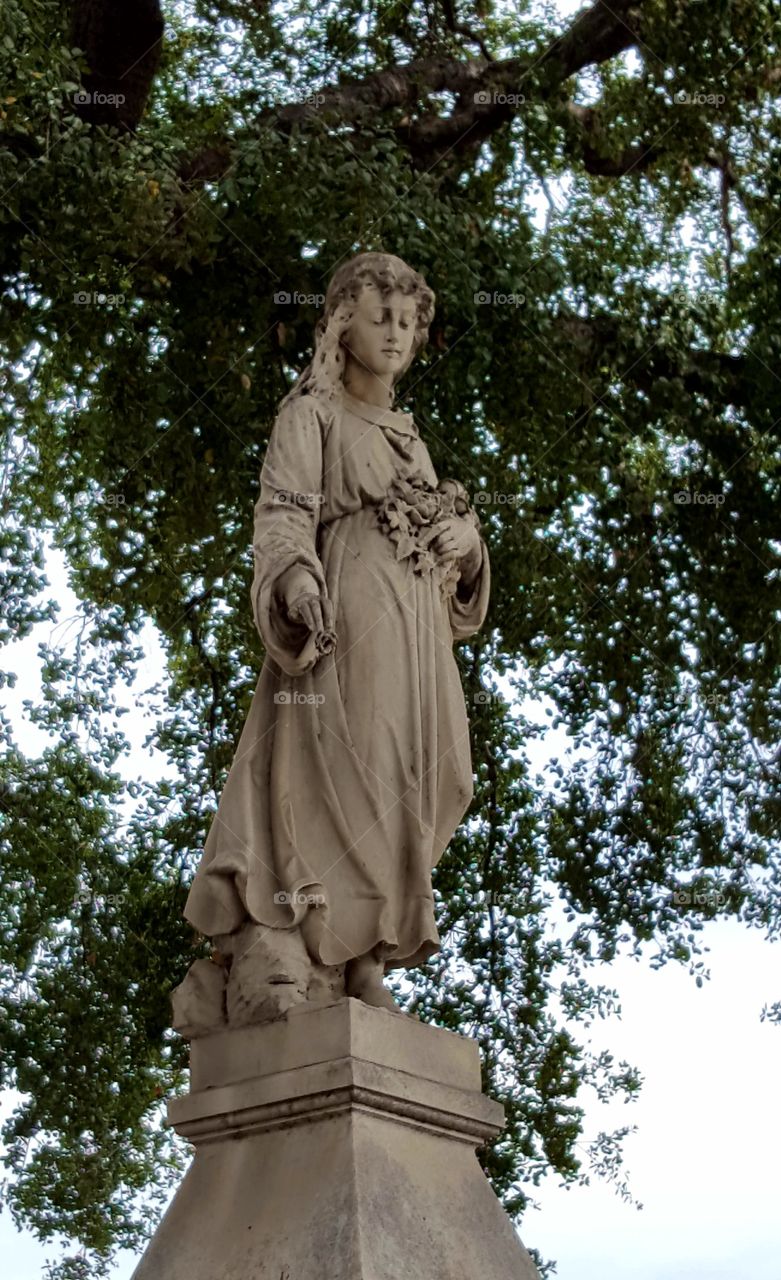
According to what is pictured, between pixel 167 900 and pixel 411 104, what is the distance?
513cm

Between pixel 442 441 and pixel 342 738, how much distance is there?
16.6 feet

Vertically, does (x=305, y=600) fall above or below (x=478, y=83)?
below

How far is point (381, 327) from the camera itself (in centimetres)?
652

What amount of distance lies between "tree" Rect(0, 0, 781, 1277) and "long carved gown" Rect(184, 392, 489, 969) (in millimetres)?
3916

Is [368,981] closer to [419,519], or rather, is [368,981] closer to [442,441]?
[419,519]

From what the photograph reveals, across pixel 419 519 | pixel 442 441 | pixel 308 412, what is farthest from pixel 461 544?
pixel 442 441

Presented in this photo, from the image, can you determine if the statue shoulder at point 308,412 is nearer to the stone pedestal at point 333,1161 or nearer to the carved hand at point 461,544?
the carved hand at point 461,544

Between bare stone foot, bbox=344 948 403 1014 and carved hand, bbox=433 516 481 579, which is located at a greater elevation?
carved hand, bbox=433 516 481 579

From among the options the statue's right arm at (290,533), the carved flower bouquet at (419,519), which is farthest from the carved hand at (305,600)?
the carved flower bouquet at (419,519)

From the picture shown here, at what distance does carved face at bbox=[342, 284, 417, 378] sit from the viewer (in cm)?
651

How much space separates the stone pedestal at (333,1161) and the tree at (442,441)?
16.8 ft

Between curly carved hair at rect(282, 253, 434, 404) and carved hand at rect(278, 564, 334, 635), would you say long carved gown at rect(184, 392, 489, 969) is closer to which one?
carved hand at rect(278, 564, 334, 635)

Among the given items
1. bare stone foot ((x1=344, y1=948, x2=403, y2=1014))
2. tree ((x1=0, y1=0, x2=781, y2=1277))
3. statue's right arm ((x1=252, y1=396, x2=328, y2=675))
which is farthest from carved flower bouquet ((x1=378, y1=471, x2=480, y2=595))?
tree ((x1=0, y1=0, x2=781, y2=1277))

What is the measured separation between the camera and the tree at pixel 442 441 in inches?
403
